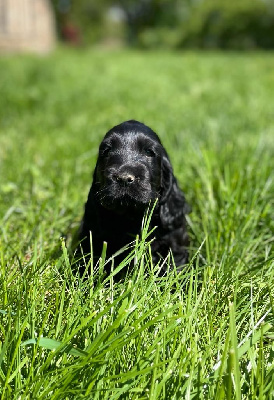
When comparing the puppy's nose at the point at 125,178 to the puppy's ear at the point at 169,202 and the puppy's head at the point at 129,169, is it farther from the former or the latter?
the puppy's ear at the point at 169,202

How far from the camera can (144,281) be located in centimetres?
187

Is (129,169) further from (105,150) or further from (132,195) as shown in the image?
(105,150)

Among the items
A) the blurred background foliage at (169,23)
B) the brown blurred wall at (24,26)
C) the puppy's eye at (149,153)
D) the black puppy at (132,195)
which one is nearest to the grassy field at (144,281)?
the black puppy at (132,195)

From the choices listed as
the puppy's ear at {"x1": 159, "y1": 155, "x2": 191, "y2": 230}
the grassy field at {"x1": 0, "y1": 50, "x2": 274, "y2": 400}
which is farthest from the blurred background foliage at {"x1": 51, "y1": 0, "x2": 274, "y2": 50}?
the puppy's ear at {"x1": 159, "y1": 155, "x2": 191, "y2": 230}

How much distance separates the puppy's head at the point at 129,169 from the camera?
7.05ft

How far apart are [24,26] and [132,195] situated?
22.6m

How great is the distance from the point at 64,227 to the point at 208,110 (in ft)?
13.9

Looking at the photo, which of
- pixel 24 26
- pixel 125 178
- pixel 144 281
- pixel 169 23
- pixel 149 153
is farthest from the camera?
pixel 169 23

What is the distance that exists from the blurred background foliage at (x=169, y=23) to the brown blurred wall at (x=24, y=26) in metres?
16.5

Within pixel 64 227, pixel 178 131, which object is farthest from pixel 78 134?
pixel 64 227

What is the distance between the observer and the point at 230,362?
130 centimetres

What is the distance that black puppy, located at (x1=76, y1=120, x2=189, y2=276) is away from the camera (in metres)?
2.17

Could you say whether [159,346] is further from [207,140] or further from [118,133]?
[207,140]

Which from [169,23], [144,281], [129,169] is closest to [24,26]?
→ [129,169]
